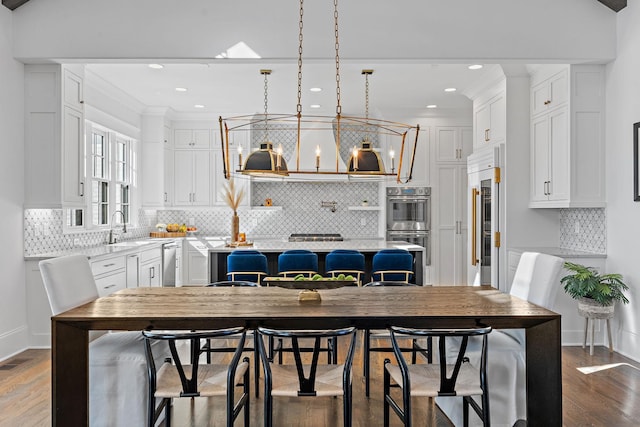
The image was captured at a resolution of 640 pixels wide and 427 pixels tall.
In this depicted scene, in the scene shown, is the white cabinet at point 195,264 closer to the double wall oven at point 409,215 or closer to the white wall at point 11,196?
the double wall oven at point 409,215

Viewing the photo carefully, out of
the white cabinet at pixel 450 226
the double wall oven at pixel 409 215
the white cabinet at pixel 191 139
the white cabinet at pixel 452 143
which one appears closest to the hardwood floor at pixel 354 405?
the white cabinet at pixel 450 226

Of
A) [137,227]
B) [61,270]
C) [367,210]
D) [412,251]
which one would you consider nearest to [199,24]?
[61,270]

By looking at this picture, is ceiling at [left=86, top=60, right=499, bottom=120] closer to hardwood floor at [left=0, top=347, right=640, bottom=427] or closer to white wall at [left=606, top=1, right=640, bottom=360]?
white wall at [left=606, top=1, right=640, bottom=360]

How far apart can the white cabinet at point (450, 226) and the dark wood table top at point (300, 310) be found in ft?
14.7

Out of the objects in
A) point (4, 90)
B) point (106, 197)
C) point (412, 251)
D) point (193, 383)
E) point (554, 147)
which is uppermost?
point (4, 90)

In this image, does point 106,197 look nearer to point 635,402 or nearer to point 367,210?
point 367,210

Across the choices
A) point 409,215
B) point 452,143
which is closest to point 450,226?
point 409,215

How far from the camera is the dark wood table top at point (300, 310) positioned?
2.46 m

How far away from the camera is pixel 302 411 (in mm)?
3109

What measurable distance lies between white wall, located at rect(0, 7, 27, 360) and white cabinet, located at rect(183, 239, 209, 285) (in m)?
3.40

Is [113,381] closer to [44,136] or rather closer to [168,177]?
[44,136]

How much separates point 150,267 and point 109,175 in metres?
1.39

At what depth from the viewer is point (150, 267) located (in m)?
6.54

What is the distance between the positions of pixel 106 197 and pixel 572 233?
5.74m
